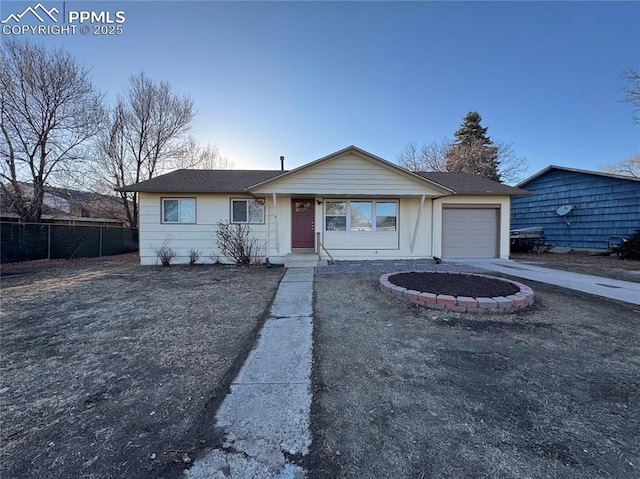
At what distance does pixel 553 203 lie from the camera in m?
14.9

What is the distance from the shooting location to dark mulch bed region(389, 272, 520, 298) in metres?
4.83

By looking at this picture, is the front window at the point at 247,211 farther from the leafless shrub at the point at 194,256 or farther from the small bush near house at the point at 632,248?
the small bush near house at the point at 632,248

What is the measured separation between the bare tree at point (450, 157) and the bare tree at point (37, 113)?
23755 mm

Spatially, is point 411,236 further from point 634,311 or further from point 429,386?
point 429,386

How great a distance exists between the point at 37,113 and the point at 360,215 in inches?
623

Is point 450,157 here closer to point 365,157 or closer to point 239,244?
point 365,157

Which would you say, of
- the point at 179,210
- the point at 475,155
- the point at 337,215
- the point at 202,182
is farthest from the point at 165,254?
the point at 475,155

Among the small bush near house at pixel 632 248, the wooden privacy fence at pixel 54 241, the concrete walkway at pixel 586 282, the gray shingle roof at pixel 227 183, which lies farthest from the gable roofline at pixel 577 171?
the wooden privacy fence at pixel 54 241

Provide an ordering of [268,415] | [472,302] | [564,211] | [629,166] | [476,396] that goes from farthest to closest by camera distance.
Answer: [629,166] → [564,211] → [472,302] → [476,396] → [268,415]

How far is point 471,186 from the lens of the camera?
1102 cm

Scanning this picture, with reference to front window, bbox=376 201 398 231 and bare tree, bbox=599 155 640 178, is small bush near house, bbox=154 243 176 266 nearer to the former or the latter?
front window, bbox=376 201 398 231

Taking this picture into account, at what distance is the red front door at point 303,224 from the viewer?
1039cm

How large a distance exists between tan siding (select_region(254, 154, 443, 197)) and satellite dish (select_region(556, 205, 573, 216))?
30.7 feet

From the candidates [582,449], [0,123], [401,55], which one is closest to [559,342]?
[582,449]
